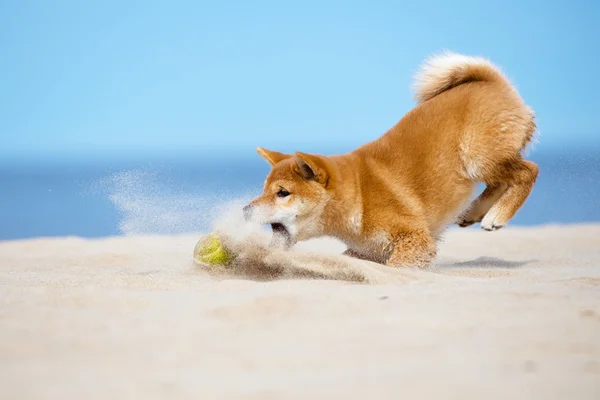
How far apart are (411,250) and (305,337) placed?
8.63 ft

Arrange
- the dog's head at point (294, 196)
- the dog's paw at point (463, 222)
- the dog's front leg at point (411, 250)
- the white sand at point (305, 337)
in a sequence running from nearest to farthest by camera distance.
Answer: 1. the white sand at point (305, 337)
2. the dog's head at point (294, 196)
3. the dog's front leg at point (411, 250)
4. the dog's paw at point (463, 222)

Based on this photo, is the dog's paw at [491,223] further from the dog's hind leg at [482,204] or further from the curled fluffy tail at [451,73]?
the curled fluffy tail at [451,73]

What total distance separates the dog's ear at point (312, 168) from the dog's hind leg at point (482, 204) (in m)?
1.57

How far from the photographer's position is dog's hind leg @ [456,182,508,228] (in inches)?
247

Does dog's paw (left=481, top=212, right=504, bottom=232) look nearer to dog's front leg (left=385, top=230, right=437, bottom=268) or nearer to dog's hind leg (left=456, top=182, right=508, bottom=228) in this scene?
dog's hind leg (left=456, top=182, right=508, bottom=228)

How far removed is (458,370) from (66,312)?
1.86 meters

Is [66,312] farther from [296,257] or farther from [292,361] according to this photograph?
[296,257]

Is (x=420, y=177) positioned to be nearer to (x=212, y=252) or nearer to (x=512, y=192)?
(x=512, y=192)

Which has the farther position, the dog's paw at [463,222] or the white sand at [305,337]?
the dog's paw at [463,222]

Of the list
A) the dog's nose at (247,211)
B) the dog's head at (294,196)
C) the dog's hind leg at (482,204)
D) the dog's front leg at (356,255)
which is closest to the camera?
the dog's nose at (247,211)

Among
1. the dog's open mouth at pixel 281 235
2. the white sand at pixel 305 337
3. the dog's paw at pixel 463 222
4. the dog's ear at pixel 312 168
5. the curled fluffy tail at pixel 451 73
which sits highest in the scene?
the curled fluffy tail at pixel 451 73

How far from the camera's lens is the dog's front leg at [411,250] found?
217 inches

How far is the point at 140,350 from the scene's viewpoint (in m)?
2.87

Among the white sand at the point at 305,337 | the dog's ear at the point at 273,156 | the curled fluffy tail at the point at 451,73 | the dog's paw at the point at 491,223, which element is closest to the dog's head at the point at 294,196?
the dog's ear at the point at 273,156
